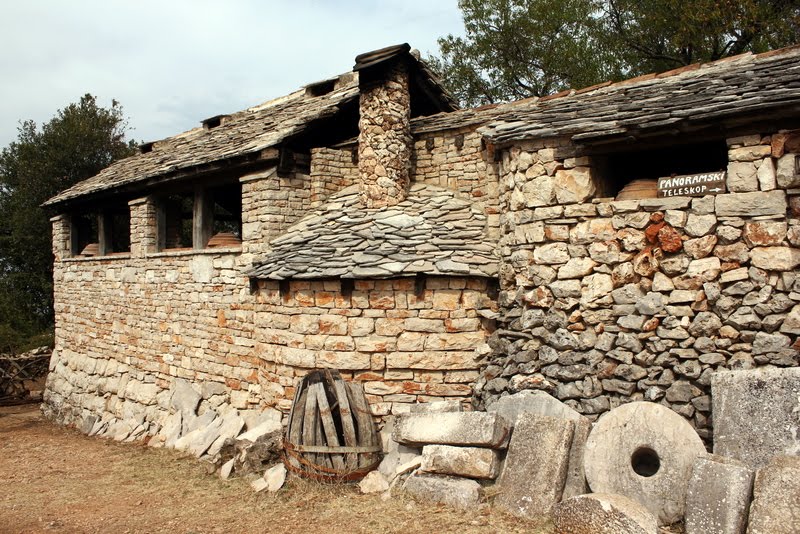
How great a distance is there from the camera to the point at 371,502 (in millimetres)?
6223

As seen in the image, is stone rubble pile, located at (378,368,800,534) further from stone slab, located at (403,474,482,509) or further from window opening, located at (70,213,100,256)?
window opening, located at (70,213,100,256)

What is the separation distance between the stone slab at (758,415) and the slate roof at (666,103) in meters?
2.37

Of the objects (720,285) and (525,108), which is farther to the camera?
(525,108)

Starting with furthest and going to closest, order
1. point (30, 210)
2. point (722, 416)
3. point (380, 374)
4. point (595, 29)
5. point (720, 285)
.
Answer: point (30, 210) → point (595, 29) → point (380, 374) → point (720, 285) → point (722, 416)

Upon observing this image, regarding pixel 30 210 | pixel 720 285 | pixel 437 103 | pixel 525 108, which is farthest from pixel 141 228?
pixel 30 210

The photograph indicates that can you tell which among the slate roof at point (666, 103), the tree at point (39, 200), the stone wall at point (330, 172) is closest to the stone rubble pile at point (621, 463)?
the slate roof at point (666, 103)

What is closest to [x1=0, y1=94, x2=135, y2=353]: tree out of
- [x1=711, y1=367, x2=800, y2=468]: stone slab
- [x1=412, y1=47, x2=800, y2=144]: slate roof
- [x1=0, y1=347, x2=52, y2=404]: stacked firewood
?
[x1=0, y1=347, x2=52, y2=404]: stacked firewood

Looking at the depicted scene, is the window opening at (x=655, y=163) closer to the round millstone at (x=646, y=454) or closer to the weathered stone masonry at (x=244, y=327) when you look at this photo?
the weathered stone masonry at (x=244, y=327)

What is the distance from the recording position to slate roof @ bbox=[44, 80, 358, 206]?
31.3ft

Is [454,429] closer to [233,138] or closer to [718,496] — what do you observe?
[718,496]

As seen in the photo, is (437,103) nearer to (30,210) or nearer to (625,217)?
(625,217)

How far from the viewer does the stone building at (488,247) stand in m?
5.71

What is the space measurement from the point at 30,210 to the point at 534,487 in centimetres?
2217

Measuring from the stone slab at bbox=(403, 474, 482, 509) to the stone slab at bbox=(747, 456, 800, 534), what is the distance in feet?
7.55
